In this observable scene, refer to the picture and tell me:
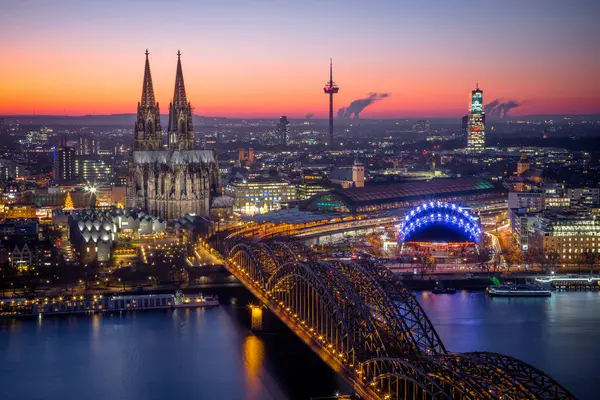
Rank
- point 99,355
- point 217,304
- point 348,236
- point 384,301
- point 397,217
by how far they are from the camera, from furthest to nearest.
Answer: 1. point 397,217
2. point 348,236
3. point 217,304
4. point 99,355
5. point 384,301

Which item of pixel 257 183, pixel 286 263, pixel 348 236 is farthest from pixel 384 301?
pixel 257 183

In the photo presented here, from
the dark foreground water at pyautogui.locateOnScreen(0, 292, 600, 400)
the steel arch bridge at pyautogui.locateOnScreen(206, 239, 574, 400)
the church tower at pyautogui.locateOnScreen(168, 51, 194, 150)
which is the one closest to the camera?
the steel arch bridge at pyautogui.locateOnScreen(206, 239, 574, 400)

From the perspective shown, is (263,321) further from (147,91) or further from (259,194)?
(259,194)

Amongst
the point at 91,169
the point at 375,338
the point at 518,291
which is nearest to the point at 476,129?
the point at 91,169

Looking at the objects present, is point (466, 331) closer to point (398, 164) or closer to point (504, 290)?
point (504, 290)

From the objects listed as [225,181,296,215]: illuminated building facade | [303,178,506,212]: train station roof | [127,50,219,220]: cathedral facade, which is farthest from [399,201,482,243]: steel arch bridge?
[225,181,296,215]: illuminated building facade

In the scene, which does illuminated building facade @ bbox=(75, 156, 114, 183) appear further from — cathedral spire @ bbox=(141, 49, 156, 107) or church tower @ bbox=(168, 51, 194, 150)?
church tower @ bbox=(168, 51, 194, 150)
